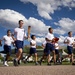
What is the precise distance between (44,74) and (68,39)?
8.61 meters

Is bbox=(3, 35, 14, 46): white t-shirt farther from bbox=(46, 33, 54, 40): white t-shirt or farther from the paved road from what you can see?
the paved road

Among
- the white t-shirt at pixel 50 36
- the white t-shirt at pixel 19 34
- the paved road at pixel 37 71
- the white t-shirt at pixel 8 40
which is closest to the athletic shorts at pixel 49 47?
the white t-shirt at pixel 50 36

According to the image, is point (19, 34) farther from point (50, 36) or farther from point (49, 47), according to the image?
point (49, 47)

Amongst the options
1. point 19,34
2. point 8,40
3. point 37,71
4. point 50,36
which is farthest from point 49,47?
point 37,71

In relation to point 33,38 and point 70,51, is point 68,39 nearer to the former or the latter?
point 70,51

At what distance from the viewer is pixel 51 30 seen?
1547cm

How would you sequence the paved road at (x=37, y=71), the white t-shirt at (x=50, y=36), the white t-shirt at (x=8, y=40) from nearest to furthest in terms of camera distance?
1. the paved road at (x=37, y=71)
2. the white t-shirt at (x=50, y=36)
3. the white t-shirt at (x=8, y=40)

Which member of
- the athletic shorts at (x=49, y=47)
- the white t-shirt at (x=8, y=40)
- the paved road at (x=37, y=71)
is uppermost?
the white t-shirt at (x=8, y=40)

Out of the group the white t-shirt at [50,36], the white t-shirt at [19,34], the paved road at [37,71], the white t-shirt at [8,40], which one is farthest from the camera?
the white t-shirt at [8,40]

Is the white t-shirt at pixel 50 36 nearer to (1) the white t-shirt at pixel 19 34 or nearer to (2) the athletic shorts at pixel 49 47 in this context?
(2) the athletic shorts at pixel 49 47

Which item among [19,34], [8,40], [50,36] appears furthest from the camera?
[8,40]

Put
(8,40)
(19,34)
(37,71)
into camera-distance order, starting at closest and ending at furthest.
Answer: (37,71), (19,34), (8,40)

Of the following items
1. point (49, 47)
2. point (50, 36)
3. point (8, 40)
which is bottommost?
point (49, 47)

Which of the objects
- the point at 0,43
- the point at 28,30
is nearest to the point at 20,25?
the point at 28,30
